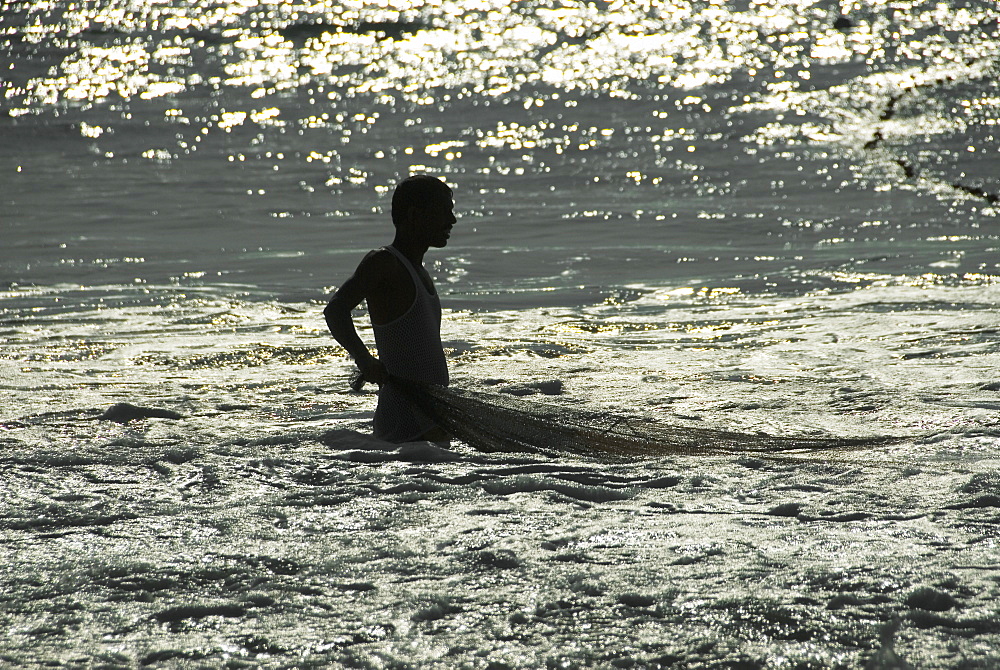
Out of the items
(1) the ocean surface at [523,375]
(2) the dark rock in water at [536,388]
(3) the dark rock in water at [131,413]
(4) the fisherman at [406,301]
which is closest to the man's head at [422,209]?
(4) the fisherman at [406,301]

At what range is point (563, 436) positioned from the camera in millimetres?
5070

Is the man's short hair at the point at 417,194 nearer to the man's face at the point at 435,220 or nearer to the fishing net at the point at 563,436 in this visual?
the man's face at the point at 435,220

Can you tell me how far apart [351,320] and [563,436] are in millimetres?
1044

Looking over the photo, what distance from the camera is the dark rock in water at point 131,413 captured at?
586 centimetres

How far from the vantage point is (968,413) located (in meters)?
5.60

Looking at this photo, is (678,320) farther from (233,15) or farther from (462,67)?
(233,15)

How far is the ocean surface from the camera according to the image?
342 cm

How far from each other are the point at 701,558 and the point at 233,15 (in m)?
25.0

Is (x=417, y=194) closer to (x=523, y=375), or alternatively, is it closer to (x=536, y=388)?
(x=536, y=388)

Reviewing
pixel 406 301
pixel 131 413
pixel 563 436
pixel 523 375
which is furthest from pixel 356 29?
pixel 563 436

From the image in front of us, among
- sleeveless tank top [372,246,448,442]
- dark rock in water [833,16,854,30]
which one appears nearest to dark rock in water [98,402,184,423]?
sleeveless tank top [372,246,448,442]

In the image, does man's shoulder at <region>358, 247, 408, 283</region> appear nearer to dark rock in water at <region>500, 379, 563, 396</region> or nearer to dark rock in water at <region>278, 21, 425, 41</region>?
dark rock in water at <region>500, 379, 563, 396</region>

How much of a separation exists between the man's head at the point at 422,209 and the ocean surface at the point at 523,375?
96 centimetres

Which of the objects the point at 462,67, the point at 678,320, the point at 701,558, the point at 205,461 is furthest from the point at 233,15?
the point at 701,558
